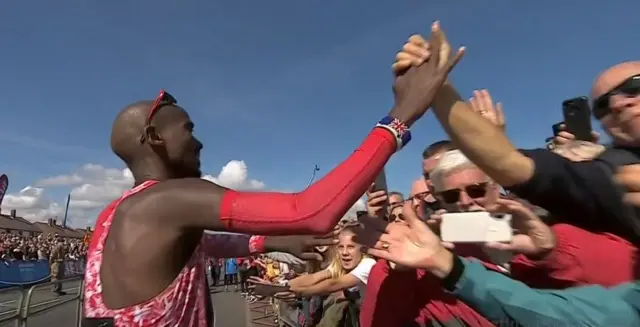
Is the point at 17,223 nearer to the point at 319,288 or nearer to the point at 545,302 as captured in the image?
the point at 319,288

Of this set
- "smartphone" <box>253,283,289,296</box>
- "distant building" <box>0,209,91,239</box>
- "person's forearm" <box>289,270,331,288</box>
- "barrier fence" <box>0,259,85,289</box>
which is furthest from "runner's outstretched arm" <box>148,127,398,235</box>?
"distant building" <box>0,209,91,239</box>

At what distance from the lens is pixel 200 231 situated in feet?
6.79

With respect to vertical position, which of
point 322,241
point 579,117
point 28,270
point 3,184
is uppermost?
point 3,184

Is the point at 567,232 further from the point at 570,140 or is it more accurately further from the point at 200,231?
the point at 200,231

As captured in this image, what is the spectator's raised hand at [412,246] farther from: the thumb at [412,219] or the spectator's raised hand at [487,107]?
the spectator's raised hand at [487,107]

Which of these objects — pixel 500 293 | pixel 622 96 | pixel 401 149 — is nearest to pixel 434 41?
pixel 401 149

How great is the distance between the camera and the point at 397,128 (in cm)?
185

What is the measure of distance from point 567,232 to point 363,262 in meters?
2.34

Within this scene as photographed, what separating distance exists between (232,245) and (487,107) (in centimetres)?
154

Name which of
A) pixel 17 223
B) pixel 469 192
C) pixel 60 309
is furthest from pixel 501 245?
→ pixel 17 223

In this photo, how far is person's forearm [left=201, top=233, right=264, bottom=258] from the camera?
9.45 feet

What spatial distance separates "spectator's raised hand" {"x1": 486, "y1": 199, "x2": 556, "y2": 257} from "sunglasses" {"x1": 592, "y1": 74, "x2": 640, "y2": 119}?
40cm

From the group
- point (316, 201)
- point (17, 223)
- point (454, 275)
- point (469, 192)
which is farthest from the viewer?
point (17, 223)

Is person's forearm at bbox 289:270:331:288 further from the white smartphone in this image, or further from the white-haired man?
the white smartphone
